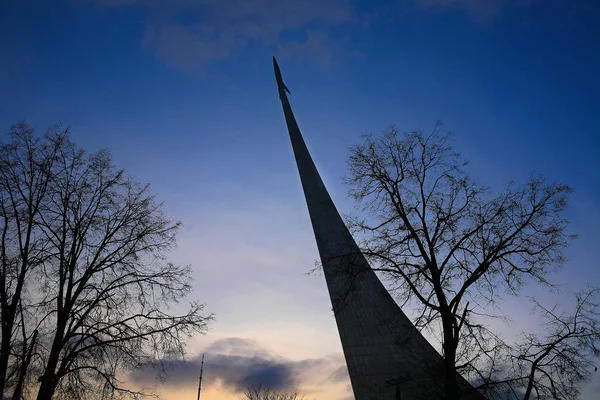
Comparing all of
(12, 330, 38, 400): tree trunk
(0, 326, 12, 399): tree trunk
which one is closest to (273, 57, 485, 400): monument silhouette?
(12, 330, 38, 400): tree trunk

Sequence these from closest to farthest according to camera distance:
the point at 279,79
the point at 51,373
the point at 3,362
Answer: the point at 3,362 → the point at 51,373 → the point at 279,79

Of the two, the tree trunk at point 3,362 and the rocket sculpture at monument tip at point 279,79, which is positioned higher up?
the rocket sculpture at monument tip at point 279,79

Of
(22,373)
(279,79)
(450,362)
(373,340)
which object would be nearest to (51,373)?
(22,373)

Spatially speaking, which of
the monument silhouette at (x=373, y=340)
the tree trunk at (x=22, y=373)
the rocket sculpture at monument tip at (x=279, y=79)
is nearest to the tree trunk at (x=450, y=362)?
the monument silhouette at (x=373, y=340)

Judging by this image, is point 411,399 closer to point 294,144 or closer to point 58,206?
point 58,206

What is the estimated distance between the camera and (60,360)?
7.36 meters

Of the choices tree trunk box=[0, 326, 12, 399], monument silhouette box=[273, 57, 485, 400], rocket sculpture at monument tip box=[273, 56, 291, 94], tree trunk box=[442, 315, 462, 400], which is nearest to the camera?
tree trunk box=[0, 326, 12, 399]

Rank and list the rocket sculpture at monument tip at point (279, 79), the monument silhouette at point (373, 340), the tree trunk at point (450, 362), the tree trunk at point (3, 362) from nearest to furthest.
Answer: the tree trunk at point (3, 362) → the tree trunk at point (450, 362) → the monument silhouette at point (373, 340) → the rocket sculpture at monument tip at point (279, 79)

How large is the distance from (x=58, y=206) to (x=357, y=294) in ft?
40.0

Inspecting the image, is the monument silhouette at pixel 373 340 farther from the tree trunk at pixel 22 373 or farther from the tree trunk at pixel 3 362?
the tree trunk at pixel 3 362

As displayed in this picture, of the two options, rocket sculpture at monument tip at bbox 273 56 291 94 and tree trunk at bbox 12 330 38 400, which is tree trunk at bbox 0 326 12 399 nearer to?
tree trunk at bbox 12 330 38 400

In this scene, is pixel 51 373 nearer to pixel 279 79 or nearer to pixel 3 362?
pixel 3 362

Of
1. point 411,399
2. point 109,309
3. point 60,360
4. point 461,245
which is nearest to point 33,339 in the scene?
point 60,360

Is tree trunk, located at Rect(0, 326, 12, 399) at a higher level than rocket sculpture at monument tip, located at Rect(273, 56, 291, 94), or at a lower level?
lower
